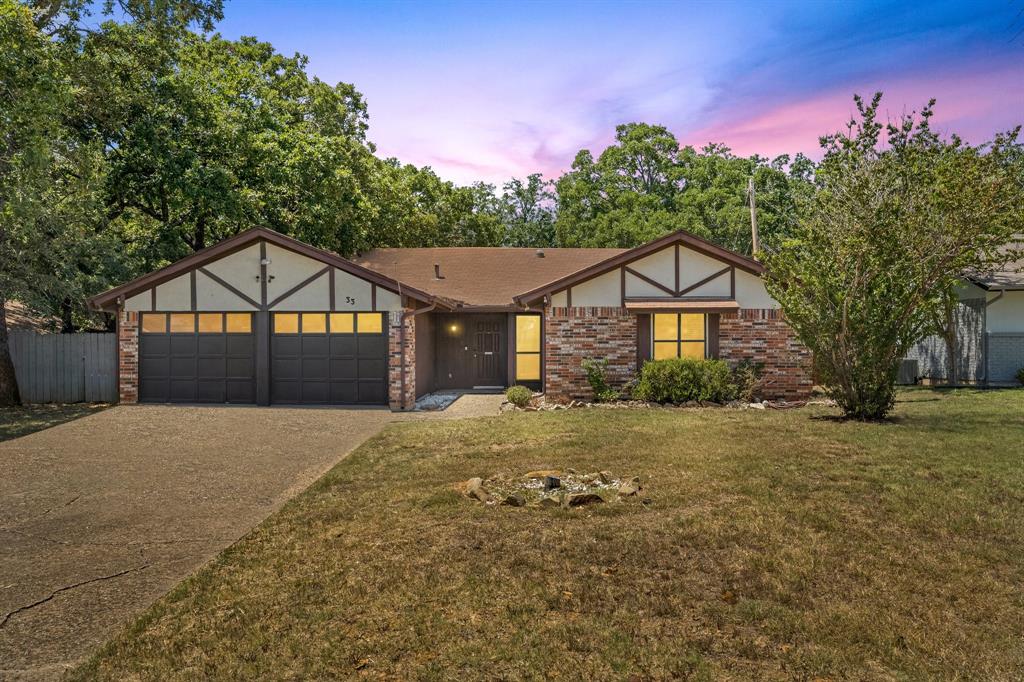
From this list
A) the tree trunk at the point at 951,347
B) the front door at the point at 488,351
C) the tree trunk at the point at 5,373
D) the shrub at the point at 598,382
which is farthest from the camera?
the tree trunk at the point at 951,347

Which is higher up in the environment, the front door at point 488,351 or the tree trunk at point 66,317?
the tree trunk at point 66,317

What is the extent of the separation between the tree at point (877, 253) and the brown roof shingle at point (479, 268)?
889 cm

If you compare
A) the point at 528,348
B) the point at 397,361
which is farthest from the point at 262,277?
the point at 528,348

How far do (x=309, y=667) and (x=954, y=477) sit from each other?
796cm

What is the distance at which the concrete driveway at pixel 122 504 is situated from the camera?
15.0ft

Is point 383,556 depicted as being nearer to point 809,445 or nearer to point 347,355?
point 809,445

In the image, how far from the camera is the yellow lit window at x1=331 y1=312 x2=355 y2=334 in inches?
635

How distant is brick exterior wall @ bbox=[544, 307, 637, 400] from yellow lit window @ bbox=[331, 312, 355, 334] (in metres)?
4.86

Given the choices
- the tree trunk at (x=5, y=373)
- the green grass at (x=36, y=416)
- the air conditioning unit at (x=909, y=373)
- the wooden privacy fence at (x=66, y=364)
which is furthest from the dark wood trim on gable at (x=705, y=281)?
the tree trunk at (x=5, y=373)

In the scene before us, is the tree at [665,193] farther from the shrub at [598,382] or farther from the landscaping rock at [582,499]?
the landscaping rock at [582,499]

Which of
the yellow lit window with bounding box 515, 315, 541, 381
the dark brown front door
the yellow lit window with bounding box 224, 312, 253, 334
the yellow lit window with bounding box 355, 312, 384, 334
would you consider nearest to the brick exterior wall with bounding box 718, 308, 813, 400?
the yellow lit window with bounding box 515, 315, 541, 381

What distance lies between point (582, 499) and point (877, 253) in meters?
Answer: 8.31

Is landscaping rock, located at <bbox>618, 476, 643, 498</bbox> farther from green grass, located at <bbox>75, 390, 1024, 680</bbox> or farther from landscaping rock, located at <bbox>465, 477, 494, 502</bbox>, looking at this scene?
landscaping rock, located at <bbox>465, 477, 494, 502</bbox>

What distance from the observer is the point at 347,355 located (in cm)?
1612
